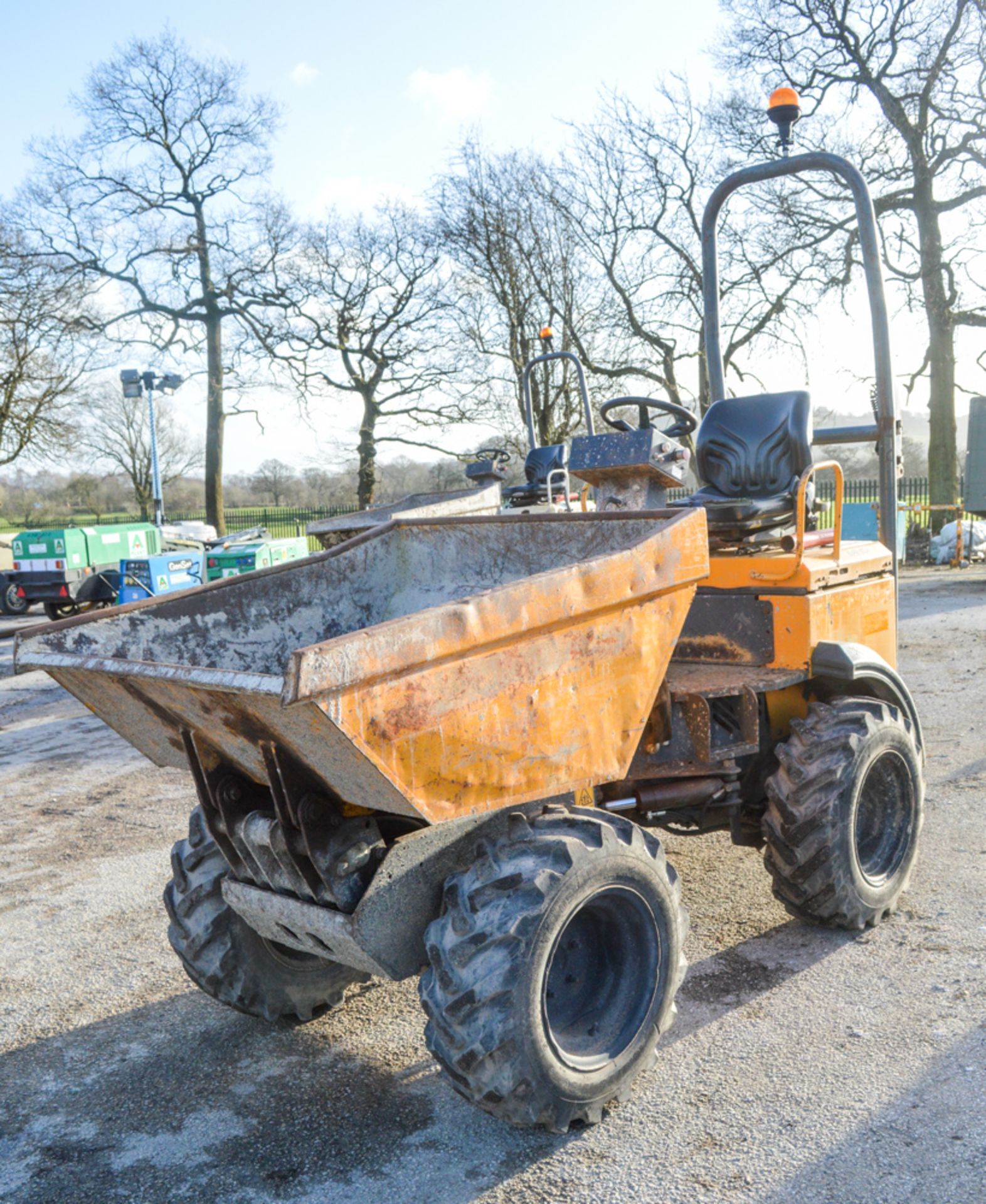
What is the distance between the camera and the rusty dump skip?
241 cm

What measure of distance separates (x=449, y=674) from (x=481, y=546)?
1248mm

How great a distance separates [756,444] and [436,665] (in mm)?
2659

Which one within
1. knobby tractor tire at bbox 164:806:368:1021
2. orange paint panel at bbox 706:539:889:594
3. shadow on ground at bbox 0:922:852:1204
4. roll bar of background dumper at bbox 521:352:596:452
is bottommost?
shadow on ground at bbox 0:922:852:1204

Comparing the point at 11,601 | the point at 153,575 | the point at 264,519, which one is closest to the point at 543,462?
the point at 153,575

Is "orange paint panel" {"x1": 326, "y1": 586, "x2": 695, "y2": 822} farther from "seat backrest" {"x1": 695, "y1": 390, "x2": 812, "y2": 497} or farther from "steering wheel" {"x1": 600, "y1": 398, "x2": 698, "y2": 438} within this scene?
"steering wheel" {"x1": 600, "y1": 398, "x2": 698, "y2": 438}

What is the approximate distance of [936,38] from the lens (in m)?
18.0

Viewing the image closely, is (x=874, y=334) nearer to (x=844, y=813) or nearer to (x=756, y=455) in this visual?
(x=756, y=455)

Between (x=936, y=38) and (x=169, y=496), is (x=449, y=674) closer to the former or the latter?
(x=936, y=38)

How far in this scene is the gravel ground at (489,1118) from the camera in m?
2.67

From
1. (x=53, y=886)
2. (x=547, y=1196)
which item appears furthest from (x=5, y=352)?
(x=547, y=1196)

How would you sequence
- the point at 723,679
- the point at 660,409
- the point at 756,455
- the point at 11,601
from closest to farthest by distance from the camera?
the point at 723,679 → the point at 756,455 → the point at 660,409 → the point at 11,601

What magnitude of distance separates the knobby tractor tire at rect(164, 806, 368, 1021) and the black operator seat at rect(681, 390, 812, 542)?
89.0 inches

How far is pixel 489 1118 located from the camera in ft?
9.77

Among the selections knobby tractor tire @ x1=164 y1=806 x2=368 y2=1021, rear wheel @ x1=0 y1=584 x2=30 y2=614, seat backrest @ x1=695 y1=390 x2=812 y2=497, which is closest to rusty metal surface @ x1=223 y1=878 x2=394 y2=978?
knobby tractor tire @ x1=164 y1=806 x2=368 y2=1021
